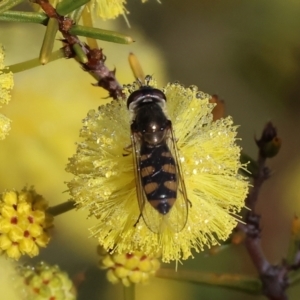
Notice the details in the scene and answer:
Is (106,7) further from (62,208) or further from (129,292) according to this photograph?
(129,292)

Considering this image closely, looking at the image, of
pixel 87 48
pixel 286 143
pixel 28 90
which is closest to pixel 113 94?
pixel 87 48

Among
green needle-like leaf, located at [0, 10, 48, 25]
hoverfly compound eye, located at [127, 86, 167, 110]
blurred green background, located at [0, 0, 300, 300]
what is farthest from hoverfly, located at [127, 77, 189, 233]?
blurred green background, located at [0, 0, 300, 300]

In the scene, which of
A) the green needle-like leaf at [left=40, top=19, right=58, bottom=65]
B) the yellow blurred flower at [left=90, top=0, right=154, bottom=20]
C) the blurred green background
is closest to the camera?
the green needle-like leaf at [left=40, top=19, right=58, bottom=65]

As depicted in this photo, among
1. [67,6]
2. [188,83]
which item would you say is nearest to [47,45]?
[67,6]

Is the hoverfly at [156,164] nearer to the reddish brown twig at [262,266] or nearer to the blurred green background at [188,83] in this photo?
the reddish brown twig at [262,266]

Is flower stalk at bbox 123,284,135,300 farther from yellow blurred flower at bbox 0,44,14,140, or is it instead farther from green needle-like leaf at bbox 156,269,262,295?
yellow blurred flower at bbox 0,44,14,140

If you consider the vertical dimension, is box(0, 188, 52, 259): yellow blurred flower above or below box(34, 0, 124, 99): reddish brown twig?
below

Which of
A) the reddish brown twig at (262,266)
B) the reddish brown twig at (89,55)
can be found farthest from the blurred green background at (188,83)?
the reddish brown twig at (89,55)

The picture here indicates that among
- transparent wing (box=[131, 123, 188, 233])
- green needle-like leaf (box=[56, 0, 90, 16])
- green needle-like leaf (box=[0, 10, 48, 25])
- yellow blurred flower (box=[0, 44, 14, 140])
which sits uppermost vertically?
green needle-like leaf (box=[0, 10, 48, 25])
